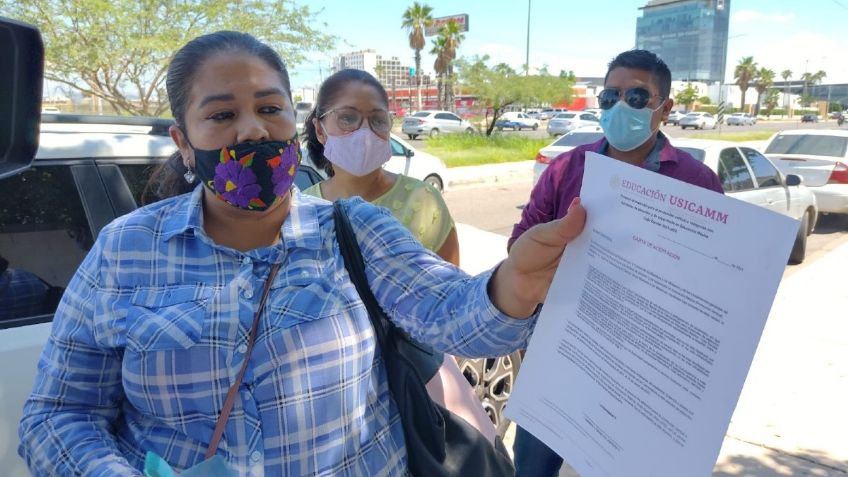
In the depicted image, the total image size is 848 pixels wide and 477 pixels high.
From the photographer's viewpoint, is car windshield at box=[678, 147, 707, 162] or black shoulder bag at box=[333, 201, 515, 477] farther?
car windshield at box=[678, 147, 707, 162]

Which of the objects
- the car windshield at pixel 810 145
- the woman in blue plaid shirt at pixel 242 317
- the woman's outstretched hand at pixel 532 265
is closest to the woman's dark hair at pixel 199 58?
the woman in blue plaid shirt at pixel 242 317

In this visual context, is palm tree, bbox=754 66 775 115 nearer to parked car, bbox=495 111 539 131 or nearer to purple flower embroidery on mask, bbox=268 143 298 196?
parked car, bbox=495 111 539 131

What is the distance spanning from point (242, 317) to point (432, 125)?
34.7 meters

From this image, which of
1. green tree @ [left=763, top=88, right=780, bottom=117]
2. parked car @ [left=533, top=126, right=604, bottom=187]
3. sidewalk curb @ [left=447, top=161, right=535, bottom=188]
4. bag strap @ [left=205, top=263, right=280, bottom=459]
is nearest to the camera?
bag strap @ [left=205, top=263, right=280, bottom=459]

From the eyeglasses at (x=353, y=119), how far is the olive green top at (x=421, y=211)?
0.94ft

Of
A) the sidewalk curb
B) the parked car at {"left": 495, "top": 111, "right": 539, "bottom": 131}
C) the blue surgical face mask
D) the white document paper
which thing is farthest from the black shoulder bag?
the parked car at {"left": 495, "top": 111, "right": 539, "bottom": 131}

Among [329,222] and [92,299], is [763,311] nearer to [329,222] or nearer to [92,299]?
[329,222]

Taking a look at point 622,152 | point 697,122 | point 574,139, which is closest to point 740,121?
point 697,122

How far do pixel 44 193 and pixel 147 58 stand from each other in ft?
40.3

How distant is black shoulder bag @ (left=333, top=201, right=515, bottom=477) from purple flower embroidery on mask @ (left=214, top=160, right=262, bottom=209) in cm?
19

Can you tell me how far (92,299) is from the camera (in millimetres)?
1281

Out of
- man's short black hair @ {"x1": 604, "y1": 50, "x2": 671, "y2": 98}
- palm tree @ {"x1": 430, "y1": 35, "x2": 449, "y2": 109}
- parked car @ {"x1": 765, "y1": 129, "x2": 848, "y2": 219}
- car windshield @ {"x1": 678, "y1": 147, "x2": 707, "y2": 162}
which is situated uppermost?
palm tree @ {"x1": 430, "y1": 35, "x2": 449, "y2": 109}

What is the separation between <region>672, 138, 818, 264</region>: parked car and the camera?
253 inches

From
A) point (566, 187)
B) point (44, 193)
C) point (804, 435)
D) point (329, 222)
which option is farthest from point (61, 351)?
point (804, 435)
